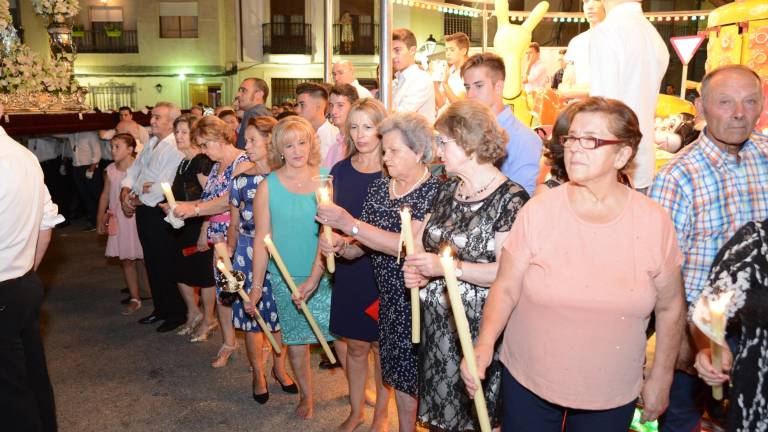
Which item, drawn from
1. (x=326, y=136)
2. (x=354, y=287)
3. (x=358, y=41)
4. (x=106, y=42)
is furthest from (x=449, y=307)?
(x=106, y=42)

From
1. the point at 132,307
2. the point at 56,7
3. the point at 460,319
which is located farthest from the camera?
the point at 56,7

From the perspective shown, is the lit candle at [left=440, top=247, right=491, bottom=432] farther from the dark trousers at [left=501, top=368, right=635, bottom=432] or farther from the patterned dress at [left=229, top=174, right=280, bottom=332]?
the patterned dress at [left=229, top=174, right=280, bottom=332]

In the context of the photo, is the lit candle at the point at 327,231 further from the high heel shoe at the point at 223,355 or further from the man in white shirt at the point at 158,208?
the man in white shirt at the point at 158,208

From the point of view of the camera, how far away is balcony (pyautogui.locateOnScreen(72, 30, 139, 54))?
32.5m

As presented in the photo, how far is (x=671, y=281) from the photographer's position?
92.9 inches

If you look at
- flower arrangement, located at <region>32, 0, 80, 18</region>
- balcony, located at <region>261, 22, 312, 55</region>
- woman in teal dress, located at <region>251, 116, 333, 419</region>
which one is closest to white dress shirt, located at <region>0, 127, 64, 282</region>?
woman in teal dress, located at <region>251, 116, 333, 419</region>

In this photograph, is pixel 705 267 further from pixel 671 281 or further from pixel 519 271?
pixel 519 271

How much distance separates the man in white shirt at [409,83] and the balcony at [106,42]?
97.3ft

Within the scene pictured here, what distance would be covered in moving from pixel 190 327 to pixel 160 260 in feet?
2.25

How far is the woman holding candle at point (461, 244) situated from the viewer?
280 centimetres

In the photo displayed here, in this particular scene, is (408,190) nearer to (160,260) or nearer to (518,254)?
(518,254)

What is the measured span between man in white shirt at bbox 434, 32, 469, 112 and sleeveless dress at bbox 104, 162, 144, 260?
3.47 m

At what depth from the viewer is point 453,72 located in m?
7.63

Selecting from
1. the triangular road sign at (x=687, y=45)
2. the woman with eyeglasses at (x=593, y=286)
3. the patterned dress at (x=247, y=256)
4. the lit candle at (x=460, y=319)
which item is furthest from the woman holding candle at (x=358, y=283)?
the triangular road sign at (x=687, y=45)
